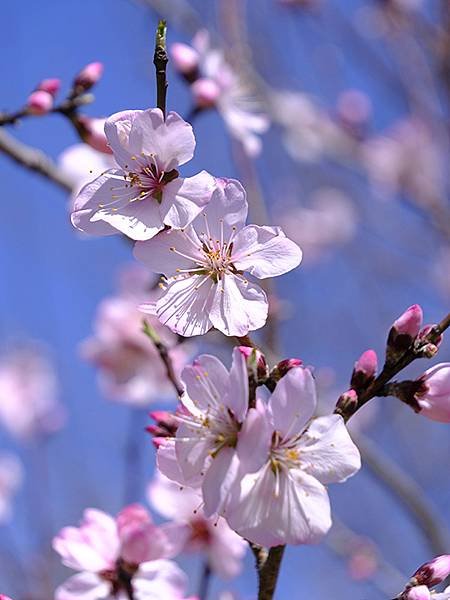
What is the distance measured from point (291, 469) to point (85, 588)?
20.6 inches

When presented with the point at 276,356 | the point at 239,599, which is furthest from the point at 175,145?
the point at 276,356

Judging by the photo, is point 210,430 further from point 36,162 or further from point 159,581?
point 36,162

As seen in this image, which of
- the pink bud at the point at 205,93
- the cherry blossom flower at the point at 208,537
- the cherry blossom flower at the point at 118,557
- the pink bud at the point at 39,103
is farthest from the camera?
the pink bud at the point at 205,93

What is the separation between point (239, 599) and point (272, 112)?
244 cm

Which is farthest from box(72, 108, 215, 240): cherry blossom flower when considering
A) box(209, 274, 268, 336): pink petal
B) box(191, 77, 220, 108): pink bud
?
box(191, 77, 220, 108): pink bud

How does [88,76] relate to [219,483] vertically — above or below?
above

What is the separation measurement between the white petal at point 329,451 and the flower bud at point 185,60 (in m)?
1.16

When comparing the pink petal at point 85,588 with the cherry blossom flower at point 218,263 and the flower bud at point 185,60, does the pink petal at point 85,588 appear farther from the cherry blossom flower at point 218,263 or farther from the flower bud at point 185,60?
the flower bud at point 185,60

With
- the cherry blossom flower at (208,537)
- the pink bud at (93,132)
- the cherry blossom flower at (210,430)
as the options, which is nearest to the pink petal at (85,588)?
the cherry blossom flower at (208,537)

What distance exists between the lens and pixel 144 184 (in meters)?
1.14

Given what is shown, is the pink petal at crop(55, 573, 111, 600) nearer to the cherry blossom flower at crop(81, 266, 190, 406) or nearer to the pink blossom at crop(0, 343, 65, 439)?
the cherry blossom flower at crop(81, 266, 190, 406)

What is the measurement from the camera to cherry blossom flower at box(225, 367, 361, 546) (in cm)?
94

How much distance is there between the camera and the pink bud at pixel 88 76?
167 centimetres

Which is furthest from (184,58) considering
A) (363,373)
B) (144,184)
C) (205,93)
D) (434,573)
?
(434,573)
